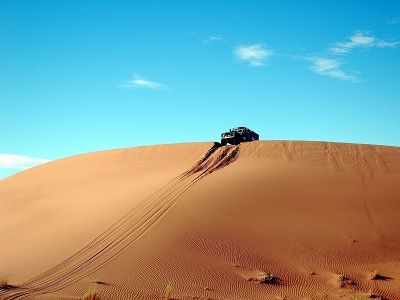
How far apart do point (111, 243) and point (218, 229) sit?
3.34 metres

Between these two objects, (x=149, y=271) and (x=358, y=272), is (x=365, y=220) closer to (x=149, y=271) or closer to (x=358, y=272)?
(x=358, y=272)

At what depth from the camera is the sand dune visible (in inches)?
476

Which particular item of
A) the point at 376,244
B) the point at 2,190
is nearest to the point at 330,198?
the point at 376,244

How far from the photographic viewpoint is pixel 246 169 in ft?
70.4

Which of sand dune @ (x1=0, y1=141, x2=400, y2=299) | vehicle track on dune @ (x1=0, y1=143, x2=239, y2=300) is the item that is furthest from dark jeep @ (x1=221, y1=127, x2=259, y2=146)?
vehicle track on dune @ (x1=0, y1=143, x2=239, y2=300)

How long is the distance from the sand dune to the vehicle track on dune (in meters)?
0.04

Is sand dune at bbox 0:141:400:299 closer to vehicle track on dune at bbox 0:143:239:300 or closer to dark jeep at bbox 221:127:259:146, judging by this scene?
vehicle track on dune at bbox 0:143:239:300

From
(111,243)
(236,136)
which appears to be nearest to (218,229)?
(111,243)

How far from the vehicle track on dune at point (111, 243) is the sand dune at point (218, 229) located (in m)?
0.04

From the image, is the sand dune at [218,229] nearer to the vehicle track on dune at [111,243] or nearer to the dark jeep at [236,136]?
the vehicle track on dune at [111,243]

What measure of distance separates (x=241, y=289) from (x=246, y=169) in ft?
33.0

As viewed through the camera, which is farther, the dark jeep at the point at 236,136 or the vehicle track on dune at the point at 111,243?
the dark jeep at the point at 236,136

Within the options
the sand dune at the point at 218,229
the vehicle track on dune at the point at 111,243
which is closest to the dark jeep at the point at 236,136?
the sand dune at the point at 218,229

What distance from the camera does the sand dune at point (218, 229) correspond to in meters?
12.1
